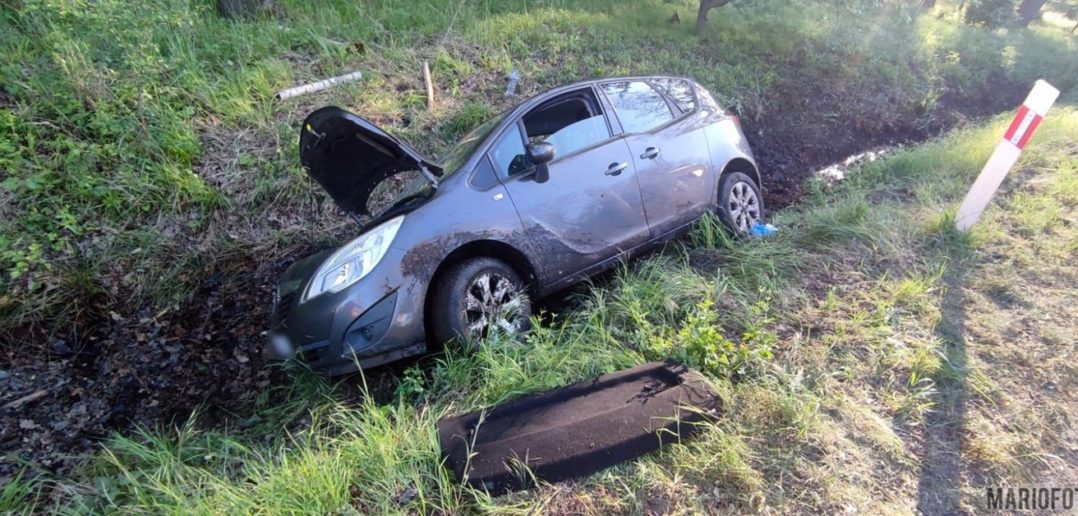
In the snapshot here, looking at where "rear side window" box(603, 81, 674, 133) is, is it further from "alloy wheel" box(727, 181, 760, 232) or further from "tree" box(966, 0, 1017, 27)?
"tree" box(966, 0, 1017, 27)

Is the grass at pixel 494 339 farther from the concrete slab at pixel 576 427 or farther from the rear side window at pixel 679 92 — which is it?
the rear side window at pixel 679 92

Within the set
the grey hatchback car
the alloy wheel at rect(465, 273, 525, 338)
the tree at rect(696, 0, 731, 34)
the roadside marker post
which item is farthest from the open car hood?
the tree at rect(696, 0, 731, 34)

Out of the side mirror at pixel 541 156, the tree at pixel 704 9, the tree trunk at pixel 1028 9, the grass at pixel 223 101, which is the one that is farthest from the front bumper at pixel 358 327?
the tree trunk at pixel 1028 9

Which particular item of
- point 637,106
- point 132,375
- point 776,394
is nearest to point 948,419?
point 776,394

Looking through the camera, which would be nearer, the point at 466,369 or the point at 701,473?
the point at 701,473

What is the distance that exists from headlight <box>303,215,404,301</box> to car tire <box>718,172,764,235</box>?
9.00 ft

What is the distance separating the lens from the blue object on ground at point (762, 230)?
4.48m

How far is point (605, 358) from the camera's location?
2.94 metres

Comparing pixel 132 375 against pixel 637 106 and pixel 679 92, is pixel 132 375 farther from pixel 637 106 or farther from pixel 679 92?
pixel 679 92

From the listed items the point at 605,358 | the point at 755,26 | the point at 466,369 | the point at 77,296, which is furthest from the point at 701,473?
the point at 755,26

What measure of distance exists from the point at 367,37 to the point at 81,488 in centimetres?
594

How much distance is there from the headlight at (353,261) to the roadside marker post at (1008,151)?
4.03m

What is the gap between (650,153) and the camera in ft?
13.7

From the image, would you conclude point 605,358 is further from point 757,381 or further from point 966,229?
point 966,229
